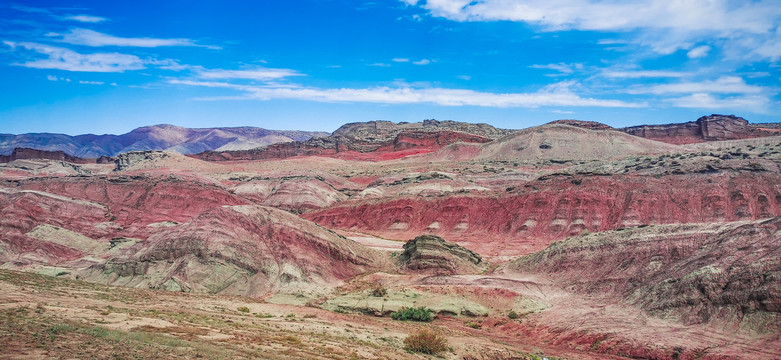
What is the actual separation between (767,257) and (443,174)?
61103mm

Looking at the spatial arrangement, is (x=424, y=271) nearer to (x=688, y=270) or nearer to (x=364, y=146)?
(x=688, y=270)

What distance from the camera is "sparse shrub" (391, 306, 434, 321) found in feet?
92.3

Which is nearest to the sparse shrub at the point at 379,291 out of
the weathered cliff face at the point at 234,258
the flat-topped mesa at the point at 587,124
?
the weathered cliff face at the point at 234,258

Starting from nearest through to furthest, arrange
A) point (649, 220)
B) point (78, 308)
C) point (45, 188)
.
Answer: point (78, 308)
point (649, 220)
point (45, 188)

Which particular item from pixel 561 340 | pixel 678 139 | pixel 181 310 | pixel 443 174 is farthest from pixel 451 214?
pixel 678 139

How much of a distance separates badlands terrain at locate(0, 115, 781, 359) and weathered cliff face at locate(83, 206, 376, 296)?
4.6 inches

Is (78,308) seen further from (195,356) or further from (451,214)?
(451,214)

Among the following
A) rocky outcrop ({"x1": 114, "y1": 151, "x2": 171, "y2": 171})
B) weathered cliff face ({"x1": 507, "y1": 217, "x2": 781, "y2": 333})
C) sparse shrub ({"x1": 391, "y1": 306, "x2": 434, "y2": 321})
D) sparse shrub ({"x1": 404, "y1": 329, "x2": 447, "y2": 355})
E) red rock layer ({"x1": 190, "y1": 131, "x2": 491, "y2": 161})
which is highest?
red rock layer ({"x1": 190, "y1": 131, "x2": 491, "y2": 161})

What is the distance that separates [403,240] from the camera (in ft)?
198

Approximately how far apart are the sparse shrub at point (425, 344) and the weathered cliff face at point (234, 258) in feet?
46.2

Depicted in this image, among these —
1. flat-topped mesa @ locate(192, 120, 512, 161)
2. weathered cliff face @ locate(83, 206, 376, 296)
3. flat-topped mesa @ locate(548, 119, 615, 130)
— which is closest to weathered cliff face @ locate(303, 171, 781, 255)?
weathered cliff face @ locate(83, 206, 376, 296)

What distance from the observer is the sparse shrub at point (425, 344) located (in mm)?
20009

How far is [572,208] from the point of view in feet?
189

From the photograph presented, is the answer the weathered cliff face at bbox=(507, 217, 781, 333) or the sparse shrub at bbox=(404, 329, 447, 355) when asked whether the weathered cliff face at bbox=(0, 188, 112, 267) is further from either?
the weathered cliff face at bbox=(507, 217, 781, 333)
